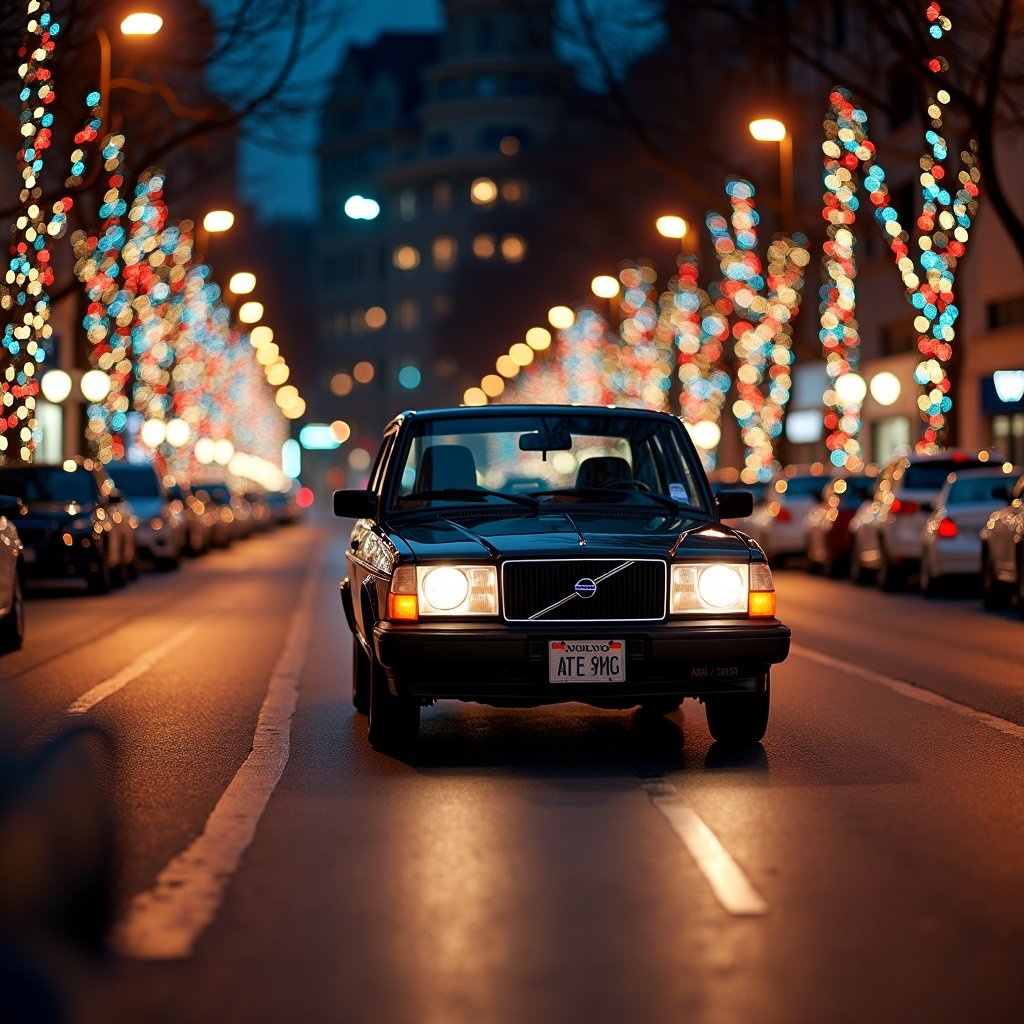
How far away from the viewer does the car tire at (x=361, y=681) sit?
11984 mm

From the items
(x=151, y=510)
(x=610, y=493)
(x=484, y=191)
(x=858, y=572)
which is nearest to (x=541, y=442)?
(x=610, y=493)

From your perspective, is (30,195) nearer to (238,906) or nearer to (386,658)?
(386,658)

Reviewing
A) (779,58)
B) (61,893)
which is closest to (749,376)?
(779,58)

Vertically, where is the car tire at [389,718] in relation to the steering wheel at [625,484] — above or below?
below

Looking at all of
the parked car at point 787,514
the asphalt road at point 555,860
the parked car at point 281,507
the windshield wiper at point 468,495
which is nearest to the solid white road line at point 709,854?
the asphalt road at point 555,860

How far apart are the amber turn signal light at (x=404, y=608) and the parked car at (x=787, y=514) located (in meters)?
25.2

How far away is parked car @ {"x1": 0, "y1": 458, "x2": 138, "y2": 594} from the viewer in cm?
2638

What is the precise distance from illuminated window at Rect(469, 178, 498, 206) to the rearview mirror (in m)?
143

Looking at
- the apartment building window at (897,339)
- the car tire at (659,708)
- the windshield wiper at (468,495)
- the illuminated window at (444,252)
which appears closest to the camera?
the windshield wiper at (468,495)

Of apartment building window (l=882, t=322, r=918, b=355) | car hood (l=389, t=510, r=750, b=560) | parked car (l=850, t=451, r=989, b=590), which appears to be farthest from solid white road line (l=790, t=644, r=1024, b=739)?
apartment building window (l=882, t=322, r=918, b=355)

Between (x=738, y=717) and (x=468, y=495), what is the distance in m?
1.86

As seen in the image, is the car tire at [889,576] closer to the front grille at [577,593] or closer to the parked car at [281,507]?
the front grille at [577,593]

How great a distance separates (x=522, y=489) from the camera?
A: 11.6m

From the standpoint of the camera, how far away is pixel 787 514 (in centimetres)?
3619
